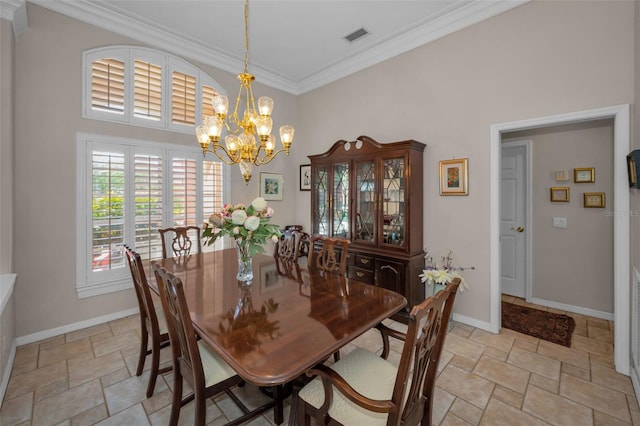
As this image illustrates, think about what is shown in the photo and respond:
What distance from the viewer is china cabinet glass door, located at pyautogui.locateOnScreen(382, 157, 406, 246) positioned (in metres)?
3.27

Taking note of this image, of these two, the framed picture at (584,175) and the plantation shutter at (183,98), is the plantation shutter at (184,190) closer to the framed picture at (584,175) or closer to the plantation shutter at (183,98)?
the plantation shutter at (183,98)

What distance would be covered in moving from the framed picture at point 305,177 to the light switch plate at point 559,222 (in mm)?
3460

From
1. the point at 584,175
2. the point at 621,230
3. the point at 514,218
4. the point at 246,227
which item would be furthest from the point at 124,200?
the point at 584,175

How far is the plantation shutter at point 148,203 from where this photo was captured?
3.38 m

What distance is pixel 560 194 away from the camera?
3.56 meters

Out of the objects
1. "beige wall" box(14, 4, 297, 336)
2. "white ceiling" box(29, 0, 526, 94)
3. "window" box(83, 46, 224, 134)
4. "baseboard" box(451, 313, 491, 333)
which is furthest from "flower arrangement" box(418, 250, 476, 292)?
"beige wall" box(14, 4, 297, 336)

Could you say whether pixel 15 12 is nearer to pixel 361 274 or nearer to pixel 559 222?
pixel 361 274

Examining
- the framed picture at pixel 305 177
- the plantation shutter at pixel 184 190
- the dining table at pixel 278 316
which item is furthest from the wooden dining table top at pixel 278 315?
the framed picture at pixel 305 177

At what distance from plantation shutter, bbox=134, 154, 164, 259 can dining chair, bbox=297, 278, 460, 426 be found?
9.60 feet

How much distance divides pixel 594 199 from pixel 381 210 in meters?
2.51

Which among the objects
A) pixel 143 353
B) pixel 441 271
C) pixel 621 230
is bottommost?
pixel 143 353

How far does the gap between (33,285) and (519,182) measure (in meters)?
5.88

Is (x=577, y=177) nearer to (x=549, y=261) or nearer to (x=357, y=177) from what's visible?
(x=549, y=261)

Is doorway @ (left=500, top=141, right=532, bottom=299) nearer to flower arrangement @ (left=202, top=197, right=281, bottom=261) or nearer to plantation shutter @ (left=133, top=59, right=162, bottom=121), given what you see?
flower arrangement @ (left=202, top=197, right=281, bottom=261)
